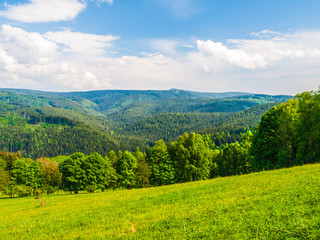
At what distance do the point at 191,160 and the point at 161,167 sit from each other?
8.77m

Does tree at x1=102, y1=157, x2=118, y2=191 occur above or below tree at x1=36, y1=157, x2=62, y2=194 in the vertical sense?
above

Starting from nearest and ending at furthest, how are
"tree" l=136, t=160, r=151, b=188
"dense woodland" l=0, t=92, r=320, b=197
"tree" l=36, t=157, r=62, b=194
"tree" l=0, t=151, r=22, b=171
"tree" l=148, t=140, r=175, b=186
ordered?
"dense woodland" l=0, t=92, r=320, b=197 < "tree" l=148, t=140, r=175, b=186 < "tree" l=136, t=160, r=151, b=188 < "tree" l=36, t=157, r=62, b=194 < "tree" l=0, t=151, r=22, b=171

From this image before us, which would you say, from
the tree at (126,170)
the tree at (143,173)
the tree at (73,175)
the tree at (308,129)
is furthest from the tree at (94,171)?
the tree at (308,129)

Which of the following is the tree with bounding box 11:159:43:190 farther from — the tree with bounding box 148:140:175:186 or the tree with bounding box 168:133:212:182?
the tree with bounding box 168:133:212:182

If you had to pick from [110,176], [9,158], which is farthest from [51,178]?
[9,158]

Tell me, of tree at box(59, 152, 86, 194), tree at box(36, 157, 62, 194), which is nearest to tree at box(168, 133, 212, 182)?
tree at box(59, 152, 86, 194)

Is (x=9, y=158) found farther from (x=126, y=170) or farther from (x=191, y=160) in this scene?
(x=191, y=160)

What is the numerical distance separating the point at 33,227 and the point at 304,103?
4238cm

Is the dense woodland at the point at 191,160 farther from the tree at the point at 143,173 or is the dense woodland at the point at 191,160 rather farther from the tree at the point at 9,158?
the tree at the point at 9,158

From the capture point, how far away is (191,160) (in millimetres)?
50875

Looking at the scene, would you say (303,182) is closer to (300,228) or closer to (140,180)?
(300,228)

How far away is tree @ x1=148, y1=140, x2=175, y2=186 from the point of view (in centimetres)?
5350

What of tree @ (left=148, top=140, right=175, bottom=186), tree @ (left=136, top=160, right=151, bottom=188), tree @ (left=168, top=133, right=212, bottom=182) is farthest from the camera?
tree @ (left=136, top=160, right=151, bottom=188)

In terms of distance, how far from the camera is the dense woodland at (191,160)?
113 ft
